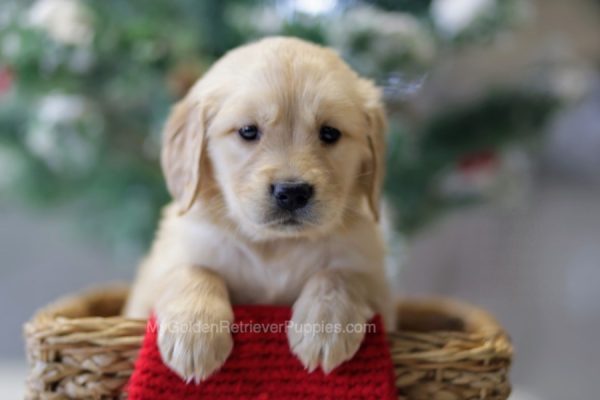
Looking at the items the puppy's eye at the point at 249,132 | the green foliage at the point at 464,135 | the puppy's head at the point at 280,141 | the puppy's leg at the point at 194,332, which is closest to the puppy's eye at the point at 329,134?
the puppy's head at the point at 280,141

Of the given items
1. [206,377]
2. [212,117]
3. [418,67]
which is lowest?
[206,377]

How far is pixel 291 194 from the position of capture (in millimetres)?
1150

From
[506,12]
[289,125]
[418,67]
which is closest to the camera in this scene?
[289,125]

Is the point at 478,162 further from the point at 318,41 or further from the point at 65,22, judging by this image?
the point at 65,22

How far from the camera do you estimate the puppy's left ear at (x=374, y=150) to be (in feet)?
4.43

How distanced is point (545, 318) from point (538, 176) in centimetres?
72

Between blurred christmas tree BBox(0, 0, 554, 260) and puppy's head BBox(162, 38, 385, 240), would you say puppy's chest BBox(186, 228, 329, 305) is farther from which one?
blurred christmas tree BBox(0, 0, 554, 260)

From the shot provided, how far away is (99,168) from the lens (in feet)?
7.06

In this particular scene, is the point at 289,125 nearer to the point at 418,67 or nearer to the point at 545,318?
the point at 418,67

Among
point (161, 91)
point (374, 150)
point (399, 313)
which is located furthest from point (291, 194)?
point (161, 91)

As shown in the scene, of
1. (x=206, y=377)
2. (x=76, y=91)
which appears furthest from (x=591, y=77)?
(x=206, y=377)

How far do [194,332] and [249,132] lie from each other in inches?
15.1

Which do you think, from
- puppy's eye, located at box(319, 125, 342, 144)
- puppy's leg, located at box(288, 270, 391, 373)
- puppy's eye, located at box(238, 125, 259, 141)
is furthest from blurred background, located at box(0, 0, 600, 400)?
puppy's leg, located at box(288, 270, 391, 373)

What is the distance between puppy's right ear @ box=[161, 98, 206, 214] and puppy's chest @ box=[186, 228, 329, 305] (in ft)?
0.34
